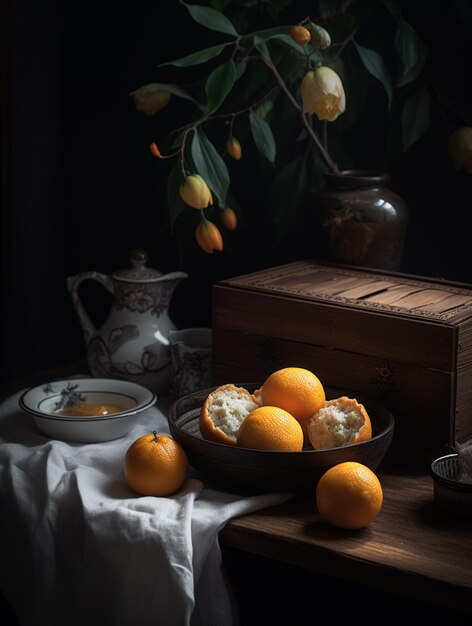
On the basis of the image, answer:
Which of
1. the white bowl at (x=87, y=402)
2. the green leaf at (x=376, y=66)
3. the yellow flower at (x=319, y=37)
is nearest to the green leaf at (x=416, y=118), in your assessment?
the green leaf at (x=376, y=66)

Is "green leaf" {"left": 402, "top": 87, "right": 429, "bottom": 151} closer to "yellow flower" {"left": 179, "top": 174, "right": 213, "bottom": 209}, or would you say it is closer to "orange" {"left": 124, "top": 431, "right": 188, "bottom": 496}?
"yellow flower" {"left": 179, "top": 174, "right": 213, "bottom": 209}

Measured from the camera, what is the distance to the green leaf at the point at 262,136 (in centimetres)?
168

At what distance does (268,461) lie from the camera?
1229 millimetres

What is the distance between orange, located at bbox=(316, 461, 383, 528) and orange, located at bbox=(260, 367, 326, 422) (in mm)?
143

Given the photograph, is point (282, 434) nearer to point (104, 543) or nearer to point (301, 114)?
point (104, 543)

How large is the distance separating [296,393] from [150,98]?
2.21 ft

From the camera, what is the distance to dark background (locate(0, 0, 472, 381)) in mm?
1880

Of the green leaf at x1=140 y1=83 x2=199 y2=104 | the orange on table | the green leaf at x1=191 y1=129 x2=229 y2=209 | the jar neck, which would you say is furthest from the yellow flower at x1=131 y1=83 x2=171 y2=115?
the orange on table

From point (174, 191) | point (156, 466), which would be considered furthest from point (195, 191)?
point (156, 466)

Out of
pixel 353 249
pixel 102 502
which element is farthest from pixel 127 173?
pixel 102 502

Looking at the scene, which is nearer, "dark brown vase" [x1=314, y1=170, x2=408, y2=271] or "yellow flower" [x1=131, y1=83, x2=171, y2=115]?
"dark brown vase" [x1=314, y1=170, x2=408, y2=271]

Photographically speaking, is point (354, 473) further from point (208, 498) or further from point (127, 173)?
point (127, 173)

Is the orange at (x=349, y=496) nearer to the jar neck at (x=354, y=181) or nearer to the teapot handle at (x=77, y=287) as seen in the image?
the jar neck at (x=354, y=181)

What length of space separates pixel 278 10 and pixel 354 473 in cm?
90
